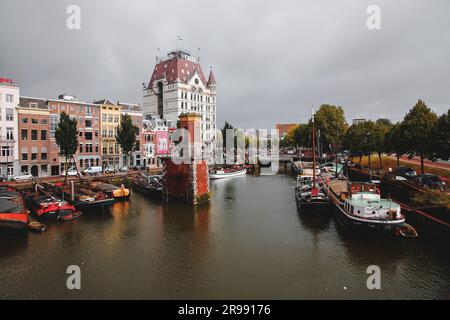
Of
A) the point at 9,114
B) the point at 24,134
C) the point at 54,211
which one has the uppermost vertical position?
the point at 9,114

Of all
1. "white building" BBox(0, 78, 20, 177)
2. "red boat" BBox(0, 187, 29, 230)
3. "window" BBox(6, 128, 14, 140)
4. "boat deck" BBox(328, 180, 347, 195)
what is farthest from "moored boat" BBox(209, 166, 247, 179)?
"red boat" BBox(0, 187, 29, 230)

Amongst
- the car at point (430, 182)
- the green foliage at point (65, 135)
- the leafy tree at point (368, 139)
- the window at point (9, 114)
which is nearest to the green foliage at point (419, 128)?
A: the car at point (430, 182)

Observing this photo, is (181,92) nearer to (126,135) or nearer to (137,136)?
(137,136)

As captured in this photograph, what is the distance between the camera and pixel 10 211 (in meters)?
30.4

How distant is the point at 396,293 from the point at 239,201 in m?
29.8

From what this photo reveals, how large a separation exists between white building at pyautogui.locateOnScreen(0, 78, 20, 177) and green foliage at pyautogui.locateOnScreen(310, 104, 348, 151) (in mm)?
80232

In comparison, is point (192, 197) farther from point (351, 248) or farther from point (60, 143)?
point (60, 143)

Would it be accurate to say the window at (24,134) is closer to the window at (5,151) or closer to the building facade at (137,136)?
the window at (5,151)

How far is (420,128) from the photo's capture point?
4784cm

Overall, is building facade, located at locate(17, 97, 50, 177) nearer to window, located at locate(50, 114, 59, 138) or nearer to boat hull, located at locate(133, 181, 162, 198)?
window, located at locate(50, 114, 59, 138)

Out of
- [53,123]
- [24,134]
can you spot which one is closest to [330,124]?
[53,123]

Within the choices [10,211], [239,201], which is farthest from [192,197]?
[10,211]

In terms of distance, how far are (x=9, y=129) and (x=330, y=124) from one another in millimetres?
85750

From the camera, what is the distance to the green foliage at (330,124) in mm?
97812
